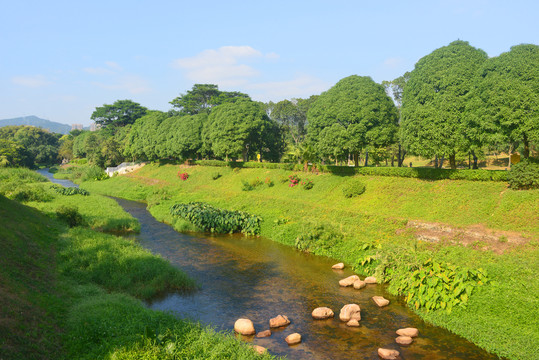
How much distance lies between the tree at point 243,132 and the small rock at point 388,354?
4312 centimetres

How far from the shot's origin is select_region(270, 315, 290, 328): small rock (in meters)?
15.8

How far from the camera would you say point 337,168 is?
135 ft

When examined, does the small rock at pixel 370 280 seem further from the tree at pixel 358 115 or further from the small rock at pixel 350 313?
the tree at pixel 358 115

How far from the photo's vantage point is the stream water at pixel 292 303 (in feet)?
46.3

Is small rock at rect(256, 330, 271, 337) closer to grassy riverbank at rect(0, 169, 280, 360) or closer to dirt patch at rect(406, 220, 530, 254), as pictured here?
grassy riverbank at rect(0, 169, 280, 360)

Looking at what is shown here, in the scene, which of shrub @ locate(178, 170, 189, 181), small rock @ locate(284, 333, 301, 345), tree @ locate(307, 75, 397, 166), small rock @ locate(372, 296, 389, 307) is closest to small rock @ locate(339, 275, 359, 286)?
small rock @ locate(372, 296, 389, 307)

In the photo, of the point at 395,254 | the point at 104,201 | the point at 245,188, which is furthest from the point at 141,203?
the point at 395,254

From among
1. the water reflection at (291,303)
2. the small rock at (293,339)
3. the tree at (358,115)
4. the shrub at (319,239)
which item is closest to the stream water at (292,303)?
the water reflection at (291,303)

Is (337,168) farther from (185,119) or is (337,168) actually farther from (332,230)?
(185,119)

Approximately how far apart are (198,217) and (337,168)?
17.2 meters

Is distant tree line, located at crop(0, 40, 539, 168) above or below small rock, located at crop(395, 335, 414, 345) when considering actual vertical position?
above

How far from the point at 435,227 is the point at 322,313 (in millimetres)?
12780

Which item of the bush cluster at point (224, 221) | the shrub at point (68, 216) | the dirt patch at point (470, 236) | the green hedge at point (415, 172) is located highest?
the green hedge at point (415, 172)

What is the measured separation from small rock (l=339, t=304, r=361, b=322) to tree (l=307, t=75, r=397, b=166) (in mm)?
22991
